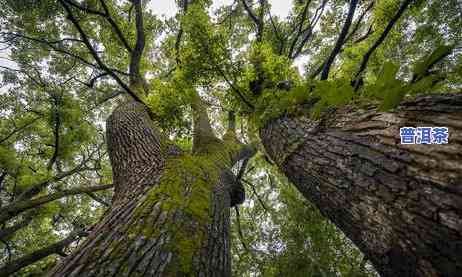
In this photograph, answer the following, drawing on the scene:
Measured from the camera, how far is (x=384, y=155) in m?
1.47

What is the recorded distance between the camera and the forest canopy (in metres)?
2.01

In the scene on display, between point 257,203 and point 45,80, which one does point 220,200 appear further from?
point 45,80

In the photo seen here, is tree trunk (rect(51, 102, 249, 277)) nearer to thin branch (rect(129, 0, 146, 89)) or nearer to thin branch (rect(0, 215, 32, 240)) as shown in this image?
thin branch (rect(129, 0, 146, 89))

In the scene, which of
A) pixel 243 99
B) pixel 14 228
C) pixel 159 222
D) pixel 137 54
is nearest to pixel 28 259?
pixel 14 228

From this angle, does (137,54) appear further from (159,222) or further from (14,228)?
(159,222)

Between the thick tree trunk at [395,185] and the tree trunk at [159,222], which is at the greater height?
the thick tree trunk at [395,185]

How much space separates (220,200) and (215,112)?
681cm

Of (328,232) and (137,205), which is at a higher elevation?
(137,205)

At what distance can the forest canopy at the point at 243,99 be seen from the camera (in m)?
2.01

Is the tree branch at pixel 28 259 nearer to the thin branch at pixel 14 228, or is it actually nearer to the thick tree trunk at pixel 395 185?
the thin branch at pixel 14 228

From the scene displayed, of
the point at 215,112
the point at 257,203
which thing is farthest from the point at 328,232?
the point at 215,112

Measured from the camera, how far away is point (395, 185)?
1.32 m

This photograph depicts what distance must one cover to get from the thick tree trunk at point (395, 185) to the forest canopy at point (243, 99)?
0.02m

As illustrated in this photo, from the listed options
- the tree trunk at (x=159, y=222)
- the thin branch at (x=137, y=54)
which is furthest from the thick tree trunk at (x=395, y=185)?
→ the thin branch at (x=137, y=54)
